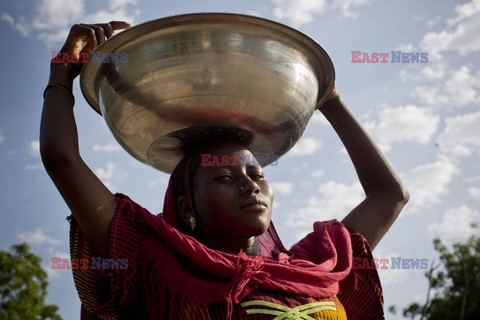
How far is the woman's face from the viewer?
2123 millimetres

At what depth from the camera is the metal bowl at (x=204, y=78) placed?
1.89 metres

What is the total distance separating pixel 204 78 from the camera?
1.92 metres

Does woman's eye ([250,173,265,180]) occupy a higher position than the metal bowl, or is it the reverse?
the metal bowl

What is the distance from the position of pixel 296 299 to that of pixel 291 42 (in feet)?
3.21

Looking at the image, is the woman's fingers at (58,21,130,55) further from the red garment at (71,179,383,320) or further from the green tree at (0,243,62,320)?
the green tree at (0,243,62,320)

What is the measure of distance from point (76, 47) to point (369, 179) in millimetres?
1514

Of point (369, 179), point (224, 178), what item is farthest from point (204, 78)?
point (369, 179)

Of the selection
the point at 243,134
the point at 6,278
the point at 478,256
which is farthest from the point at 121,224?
the point at 478,256

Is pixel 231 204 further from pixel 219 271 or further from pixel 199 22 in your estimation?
pixel 199 22

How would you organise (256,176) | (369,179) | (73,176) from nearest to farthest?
(73,176) → (256,176) → (369,179)

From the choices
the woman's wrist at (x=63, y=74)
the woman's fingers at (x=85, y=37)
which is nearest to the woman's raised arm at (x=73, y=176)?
the woman's wrist at (x=63, y=74)

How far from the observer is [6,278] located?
51.1ft

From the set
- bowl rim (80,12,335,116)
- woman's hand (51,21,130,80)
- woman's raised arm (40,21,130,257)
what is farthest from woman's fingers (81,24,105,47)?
woman's raised arm (40,21,130,257)

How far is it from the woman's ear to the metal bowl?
287 mm
